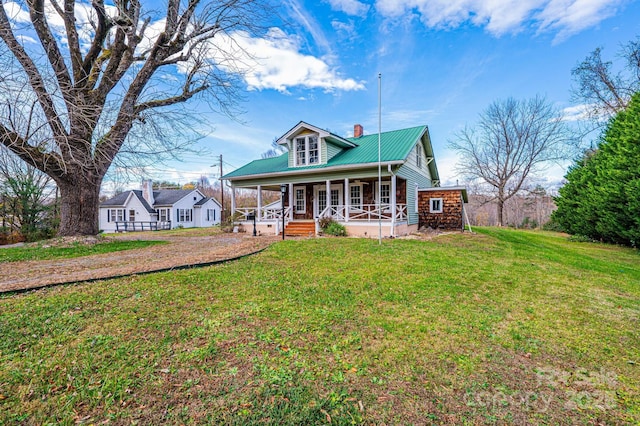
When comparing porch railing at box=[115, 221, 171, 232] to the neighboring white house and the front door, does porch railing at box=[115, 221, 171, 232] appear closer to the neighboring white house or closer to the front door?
the neighboring white house

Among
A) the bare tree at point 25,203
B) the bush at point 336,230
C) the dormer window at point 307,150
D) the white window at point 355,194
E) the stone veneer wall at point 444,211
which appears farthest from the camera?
the white window at point 355,194

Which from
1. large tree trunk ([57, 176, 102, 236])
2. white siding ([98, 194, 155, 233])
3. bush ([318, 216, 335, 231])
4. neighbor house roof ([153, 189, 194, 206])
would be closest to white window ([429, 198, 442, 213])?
bush ([318, 216, 335, 231])

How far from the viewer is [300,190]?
54.3ft

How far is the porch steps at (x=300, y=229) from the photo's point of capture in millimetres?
12867

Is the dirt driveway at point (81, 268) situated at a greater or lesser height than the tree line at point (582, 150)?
lesser

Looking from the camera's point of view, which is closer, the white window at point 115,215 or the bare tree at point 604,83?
the bare tree at point 604,83

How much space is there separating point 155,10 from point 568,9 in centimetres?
1566

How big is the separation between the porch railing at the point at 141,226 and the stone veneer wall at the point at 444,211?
1012 inches

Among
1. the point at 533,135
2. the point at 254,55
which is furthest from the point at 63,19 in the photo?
the point at 533,135

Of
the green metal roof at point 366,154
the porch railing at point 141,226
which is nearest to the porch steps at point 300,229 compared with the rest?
the green metal roof at point 366,154

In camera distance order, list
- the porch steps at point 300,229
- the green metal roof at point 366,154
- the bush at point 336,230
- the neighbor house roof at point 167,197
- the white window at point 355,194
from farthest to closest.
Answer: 1. the neighbor house roof at point 167,197
2. the white window at point 355,194
3. the porch steps at point 300,229
4. the green metal roof at point 366,154
5. the bush at point 336,230

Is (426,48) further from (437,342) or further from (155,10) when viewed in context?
(437,342)

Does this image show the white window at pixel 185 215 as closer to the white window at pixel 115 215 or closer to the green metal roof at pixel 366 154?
the white window at pixel 115 215

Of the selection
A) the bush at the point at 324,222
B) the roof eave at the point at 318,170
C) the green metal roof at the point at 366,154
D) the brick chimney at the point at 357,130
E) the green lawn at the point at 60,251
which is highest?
the brick chimney at the point at 357,130
